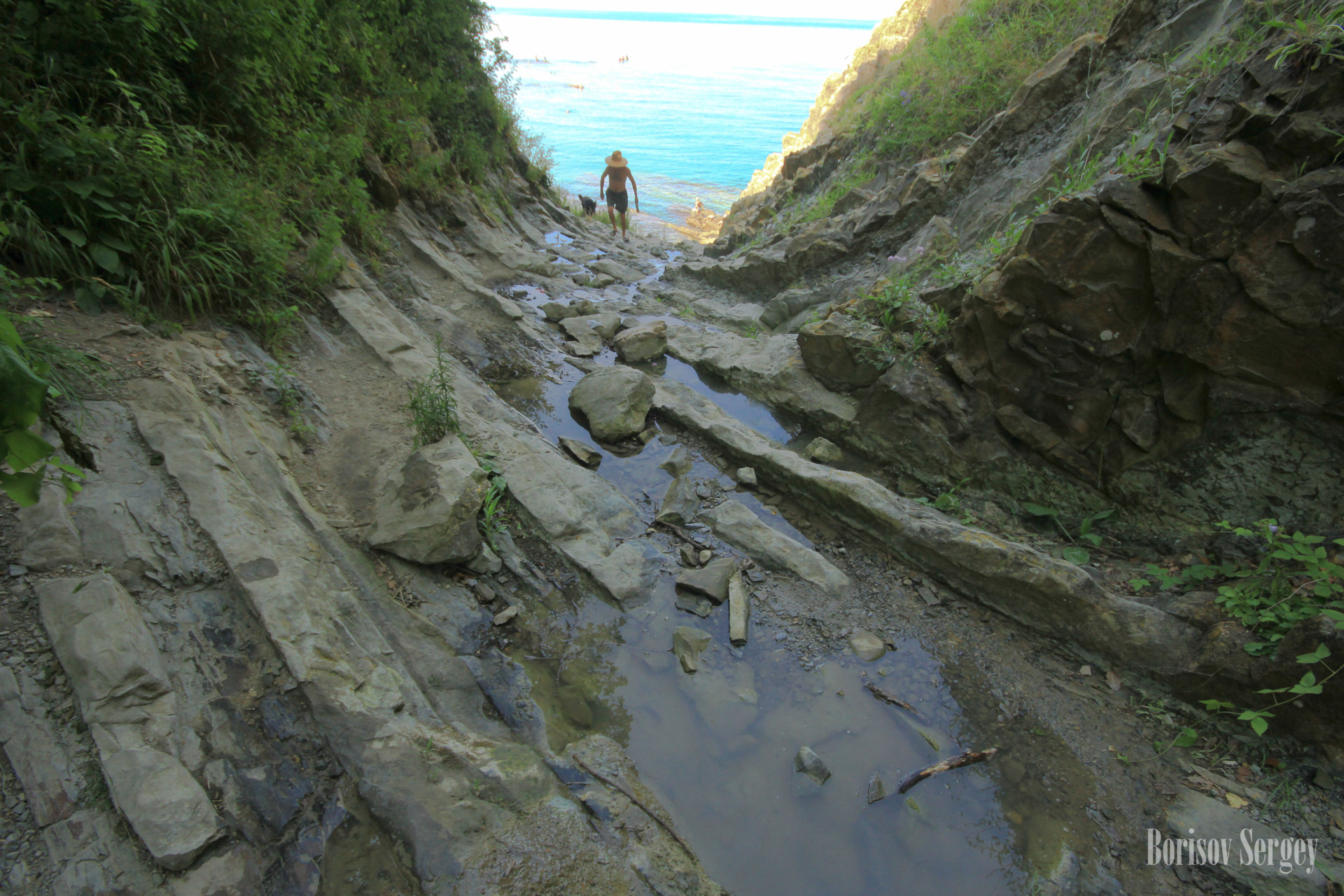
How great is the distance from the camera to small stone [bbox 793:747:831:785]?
3.12 metres

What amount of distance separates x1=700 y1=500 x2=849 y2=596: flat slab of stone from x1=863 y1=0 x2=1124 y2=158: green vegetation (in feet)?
25.2

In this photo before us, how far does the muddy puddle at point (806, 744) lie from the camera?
2844 mm

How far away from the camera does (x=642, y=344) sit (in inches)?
302

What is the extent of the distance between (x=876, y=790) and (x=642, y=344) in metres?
5.77

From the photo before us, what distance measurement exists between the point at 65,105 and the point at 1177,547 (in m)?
8.14

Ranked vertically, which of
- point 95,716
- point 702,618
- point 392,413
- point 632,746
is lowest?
point 632,746

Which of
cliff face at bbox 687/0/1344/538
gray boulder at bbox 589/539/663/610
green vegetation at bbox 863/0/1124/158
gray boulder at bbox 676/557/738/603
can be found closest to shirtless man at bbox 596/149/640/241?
green vegetation at bbox 863/0/1124/158

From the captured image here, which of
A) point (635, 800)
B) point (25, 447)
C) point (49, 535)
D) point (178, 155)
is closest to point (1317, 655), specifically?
point (635, 800)

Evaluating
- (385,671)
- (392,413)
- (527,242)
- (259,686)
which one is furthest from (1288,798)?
(527,242)

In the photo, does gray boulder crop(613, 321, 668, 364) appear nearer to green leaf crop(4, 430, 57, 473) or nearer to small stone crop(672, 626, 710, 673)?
small stone crop(672, 626, 710, 673)

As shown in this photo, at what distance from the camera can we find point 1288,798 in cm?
299

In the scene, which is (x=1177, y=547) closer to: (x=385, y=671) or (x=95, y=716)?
(x=385, y=671)

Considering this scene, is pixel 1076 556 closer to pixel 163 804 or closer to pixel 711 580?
pixel 711 580

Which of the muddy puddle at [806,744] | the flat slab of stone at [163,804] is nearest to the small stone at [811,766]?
the muddy puddle at [806,744]
